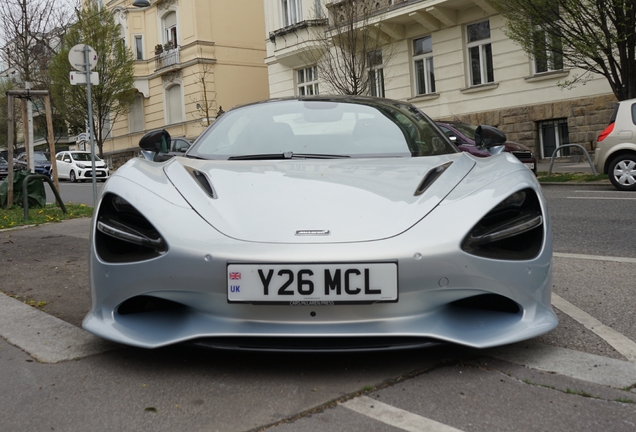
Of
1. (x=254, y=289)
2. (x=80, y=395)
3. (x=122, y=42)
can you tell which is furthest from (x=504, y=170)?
(x=122, y=42)

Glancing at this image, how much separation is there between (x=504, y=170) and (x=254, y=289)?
1.24m

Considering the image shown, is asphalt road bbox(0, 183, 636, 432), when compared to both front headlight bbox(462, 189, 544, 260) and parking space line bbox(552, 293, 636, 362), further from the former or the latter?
front headlight bbox(462, 189, 544, 260)

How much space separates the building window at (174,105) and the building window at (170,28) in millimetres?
2252

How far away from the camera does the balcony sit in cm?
3415

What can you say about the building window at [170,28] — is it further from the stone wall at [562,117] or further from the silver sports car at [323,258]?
the silver sports car at [323,258]

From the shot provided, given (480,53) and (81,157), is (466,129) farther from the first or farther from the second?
(81,157)

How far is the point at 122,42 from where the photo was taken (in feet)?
112

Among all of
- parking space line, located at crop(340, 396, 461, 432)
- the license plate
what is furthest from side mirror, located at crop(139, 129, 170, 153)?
Answer: parking space line, located at crop(340, 396, 461, 432)

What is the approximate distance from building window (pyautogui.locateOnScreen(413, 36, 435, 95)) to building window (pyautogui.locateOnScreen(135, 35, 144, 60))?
19.9 m

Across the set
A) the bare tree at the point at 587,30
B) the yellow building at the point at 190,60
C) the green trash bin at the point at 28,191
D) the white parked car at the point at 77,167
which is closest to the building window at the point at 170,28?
the yellow building at the point at 190,60

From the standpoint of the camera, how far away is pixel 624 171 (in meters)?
11.0

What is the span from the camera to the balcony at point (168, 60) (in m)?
34.2

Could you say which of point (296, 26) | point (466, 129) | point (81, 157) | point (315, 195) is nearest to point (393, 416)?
point (315, 195)

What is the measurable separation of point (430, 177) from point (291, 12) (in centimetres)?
2471
